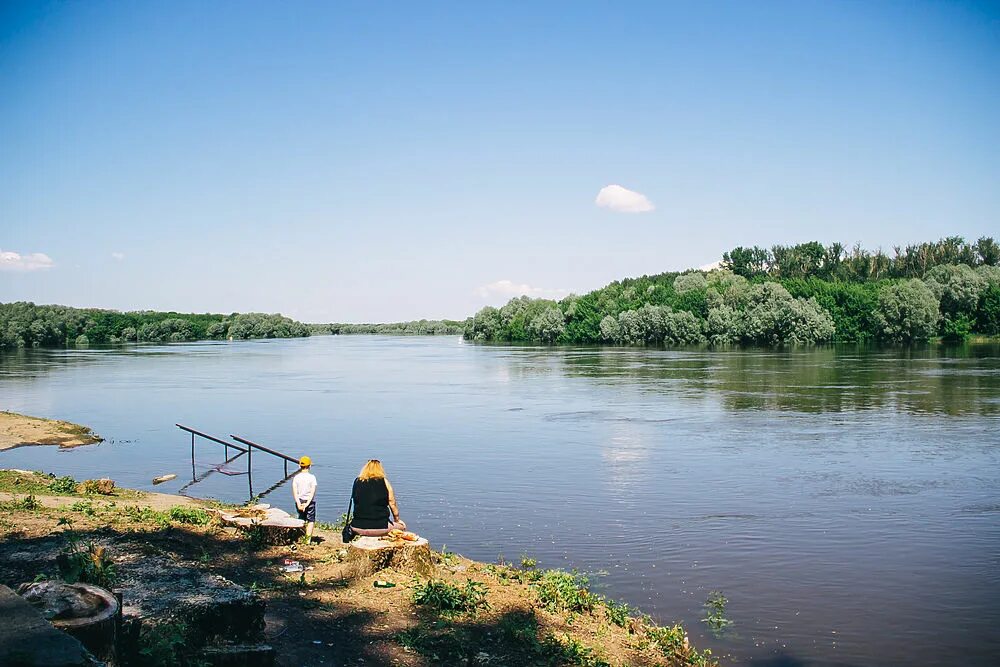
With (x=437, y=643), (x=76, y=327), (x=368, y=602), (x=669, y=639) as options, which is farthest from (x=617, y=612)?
(x=76, y=327)

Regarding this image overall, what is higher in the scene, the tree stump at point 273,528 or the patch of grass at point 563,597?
the tree stump at point 273,528

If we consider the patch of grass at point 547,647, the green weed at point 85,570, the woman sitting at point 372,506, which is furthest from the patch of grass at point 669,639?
the green weed at point 85,570

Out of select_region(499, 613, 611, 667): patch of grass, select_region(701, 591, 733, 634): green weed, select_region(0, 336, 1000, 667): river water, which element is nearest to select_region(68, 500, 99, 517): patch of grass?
select_region(0, 336, 1000, 667): river water

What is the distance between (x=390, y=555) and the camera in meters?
11.9

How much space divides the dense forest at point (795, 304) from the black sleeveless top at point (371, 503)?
354 ft

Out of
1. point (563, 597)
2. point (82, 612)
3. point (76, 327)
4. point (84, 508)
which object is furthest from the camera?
point (76, 327)

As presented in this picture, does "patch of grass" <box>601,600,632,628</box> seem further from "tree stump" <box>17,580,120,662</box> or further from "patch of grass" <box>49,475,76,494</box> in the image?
"patch of grass" <box>49,475,76,494</box>

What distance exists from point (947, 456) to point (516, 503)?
54.7 feet

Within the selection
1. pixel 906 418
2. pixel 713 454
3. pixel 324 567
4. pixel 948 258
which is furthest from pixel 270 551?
pixel 948 258

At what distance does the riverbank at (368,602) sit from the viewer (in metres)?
9.09

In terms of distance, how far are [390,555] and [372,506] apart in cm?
88

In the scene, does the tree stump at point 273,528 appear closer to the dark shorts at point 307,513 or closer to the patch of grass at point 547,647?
the dark shorts at point 307,513

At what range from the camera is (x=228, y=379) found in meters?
69.6

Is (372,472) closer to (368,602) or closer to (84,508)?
(368,602)
